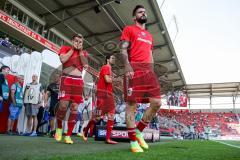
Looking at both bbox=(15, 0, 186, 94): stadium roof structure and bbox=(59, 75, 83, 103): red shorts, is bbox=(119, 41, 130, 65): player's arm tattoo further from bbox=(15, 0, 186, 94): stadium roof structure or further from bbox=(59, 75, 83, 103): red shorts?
bbox=(15, 0, 186, 94): stadium roof structure

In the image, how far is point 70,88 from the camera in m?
3.71

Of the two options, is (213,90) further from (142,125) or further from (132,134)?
(132,134)

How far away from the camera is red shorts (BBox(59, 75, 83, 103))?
3.70m

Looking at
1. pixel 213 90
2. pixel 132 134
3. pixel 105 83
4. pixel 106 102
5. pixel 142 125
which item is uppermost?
pixel 213 90

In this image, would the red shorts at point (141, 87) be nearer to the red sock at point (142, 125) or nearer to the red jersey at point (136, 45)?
the red jersey at point (136, 45)

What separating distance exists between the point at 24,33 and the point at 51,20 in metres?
2.91

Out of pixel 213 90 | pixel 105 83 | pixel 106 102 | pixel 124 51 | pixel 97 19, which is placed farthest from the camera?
pixel 213 90

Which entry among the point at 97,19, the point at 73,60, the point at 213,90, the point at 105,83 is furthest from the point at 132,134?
the point at 213,90

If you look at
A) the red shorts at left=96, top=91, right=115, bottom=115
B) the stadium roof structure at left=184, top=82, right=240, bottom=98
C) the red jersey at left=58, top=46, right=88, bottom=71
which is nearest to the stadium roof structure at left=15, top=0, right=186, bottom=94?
the red shorts at left=96, top=91, right=115, bottom=115

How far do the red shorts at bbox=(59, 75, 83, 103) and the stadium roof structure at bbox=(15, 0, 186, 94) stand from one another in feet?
19.0

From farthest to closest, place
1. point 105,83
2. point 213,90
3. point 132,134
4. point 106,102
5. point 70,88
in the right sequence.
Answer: point 213,90
point 106,102
point 105,83
point 70,88
point 132,134

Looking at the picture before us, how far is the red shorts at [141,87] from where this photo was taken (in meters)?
3.04

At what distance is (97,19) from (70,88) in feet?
31.1

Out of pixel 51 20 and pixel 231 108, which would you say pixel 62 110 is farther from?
pixel 231 108
